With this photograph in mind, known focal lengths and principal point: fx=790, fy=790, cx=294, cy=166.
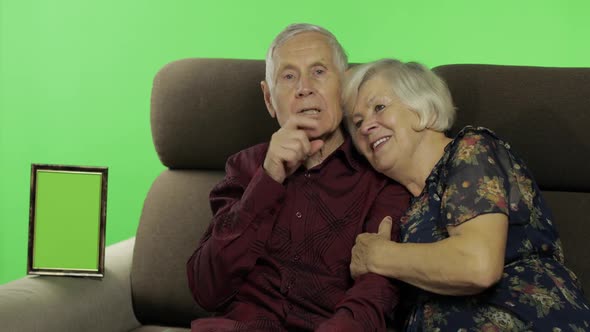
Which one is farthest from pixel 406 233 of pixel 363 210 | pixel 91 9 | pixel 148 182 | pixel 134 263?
pixel 91 9

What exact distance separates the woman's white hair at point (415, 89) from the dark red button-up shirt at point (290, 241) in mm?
163

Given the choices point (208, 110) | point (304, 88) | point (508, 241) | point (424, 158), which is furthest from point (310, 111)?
point (508, 241)

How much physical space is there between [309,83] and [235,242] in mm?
415

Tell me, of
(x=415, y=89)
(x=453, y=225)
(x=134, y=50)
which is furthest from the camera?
(x=134, y=50)

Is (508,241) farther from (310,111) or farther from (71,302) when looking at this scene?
(71,302)

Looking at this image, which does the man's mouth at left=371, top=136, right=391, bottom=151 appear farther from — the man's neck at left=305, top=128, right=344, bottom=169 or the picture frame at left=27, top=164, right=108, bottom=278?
the picture frame at left=27, top=164, right=108, bottom=278

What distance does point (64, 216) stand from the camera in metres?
1.98

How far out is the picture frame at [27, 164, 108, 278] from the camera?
1.97 metres

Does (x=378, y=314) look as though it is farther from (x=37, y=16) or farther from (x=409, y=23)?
(x=37, y=16)

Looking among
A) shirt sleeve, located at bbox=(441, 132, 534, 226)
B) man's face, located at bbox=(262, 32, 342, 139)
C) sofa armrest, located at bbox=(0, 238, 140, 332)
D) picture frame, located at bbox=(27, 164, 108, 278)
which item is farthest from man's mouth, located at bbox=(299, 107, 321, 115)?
sofa armrest, located at bbox=(0, 238, 140, 332)

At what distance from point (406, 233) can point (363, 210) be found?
0.53 feet

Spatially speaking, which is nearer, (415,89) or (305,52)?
(415,89)

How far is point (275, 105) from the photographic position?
6.32 ft

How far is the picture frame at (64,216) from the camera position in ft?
6.47
